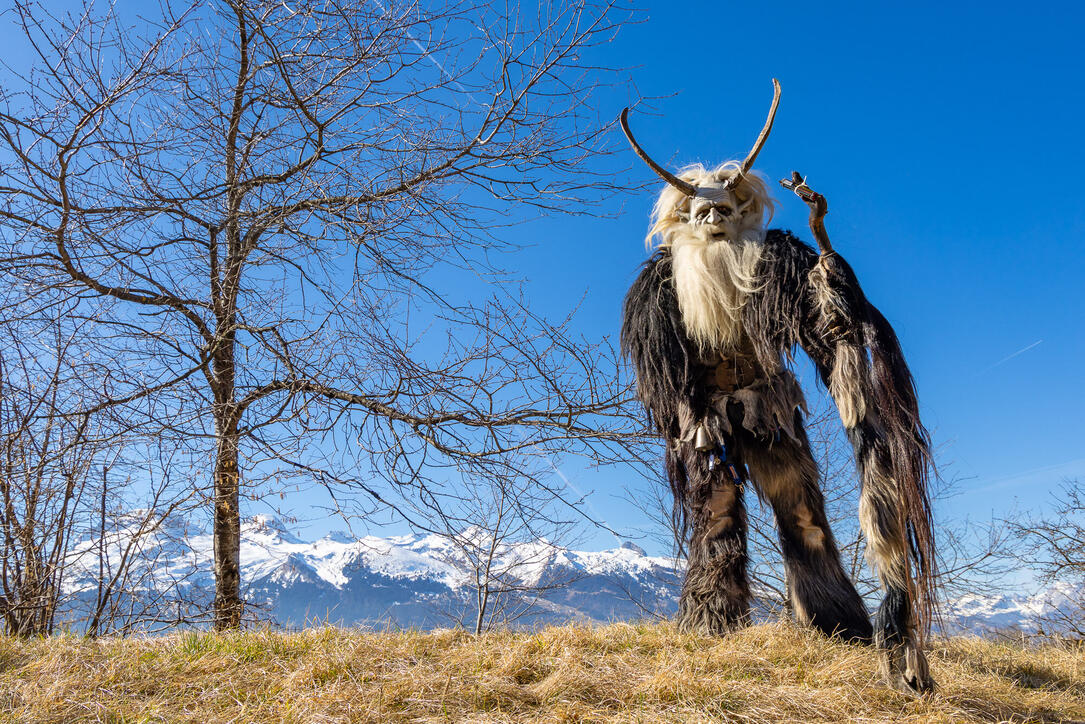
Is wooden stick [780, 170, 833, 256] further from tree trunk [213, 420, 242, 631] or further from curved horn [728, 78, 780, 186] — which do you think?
tree trunk [213, 420, 242, 631]

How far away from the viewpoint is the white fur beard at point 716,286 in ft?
10.0

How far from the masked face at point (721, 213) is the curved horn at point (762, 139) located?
0.10m

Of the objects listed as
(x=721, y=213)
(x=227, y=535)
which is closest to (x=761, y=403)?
(x=721, y=213)

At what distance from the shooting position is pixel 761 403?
3.11 meters

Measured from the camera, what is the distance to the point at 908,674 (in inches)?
94.8

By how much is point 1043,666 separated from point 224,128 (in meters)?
5.61

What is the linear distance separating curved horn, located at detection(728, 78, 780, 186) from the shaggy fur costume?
34 centimetres

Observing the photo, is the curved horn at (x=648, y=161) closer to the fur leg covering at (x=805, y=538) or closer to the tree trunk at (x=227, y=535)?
the fur leg covering at (x=805, y=538)

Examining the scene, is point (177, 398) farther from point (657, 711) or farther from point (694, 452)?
point (657, 711)

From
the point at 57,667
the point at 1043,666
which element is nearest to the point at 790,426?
the point at 1043,666

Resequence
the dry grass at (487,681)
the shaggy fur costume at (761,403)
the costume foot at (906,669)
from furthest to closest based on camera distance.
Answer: the shaggy fur costume at (761,403)
the costume foot at (906,669)
the dry grass at (487,681)

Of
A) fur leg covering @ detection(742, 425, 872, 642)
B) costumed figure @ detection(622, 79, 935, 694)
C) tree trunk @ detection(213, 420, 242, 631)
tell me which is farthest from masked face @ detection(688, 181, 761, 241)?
tree trunk @ detection(213, 420, 242, 631)

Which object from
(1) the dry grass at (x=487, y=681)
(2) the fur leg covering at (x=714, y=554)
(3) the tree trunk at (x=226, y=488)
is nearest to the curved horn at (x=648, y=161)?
(2) the fur leg covering at (x=714, y=554)

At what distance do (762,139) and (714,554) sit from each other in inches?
75.4
